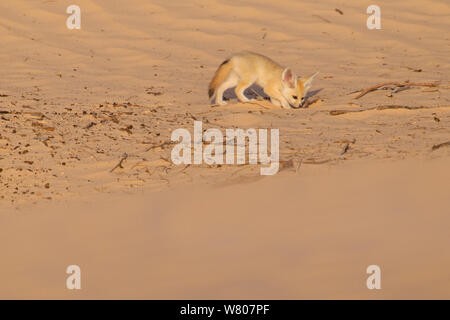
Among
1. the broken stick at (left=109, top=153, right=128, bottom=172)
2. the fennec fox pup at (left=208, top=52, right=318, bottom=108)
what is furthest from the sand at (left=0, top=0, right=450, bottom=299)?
the fennec fox pup at (left=208, top=52, right=318, bottom=108)

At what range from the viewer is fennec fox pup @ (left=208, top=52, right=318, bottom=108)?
21.6 ft

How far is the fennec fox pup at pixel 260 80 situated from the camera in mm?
6574

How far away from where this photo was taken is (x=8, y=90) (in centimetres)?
682

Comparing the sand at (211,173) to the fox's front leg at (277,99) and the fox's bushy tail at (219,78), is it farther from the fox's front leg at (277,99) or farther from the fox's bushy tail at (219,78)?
the fox's bushy tail at (219,78)

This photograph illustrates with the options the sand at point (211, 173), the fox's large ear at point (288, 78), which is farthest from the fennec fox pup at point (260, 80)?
the sand at point (211, 173)

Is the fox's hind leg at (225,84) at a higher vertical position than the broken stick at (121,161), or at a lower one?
higher

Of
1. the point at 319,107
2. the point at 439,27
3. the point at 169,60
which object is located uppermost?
the point at 439,27

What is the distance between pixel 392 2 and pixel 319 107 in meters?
4.47

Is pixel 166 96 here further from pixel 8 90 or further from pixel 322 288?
pixel 322 288

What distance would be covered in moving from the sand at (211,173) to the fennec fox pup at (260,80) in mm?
180

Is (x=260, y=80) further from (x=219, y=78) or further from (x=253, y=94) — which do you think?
(x=253, y=94)

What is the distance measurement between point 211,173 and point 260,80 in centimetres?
251

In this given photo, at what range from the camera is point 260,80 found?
6820 mm

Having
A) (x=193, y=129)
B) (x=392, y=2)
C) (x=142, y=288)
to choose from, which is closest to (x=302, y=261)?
(x=142, y=288)
